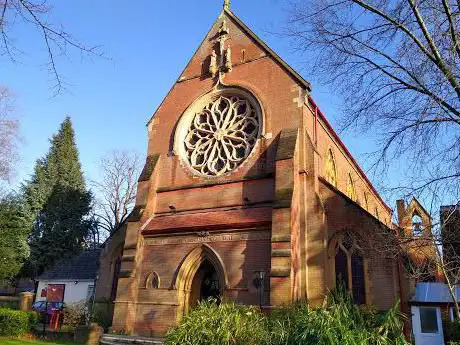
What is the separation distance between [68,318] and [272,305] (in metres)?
12.3

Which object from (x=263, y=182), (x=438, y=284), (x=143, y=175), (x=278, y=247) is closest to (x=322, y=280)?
(x=278, y=247)

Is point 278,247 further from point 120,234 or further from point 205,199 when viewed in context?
point 120,234

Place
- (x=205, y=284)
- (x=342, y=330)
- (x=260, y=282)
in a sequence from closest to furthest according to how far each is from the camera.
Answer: (x=342, y=330)
(x=260, y=282)
(x=205, y=284)

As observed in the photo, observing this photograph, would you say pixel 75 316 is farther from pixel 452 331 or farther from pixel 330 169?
pixel 452 331

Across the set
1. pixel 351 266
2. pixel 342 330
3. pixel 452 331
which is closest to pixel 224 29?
pixel 351 266

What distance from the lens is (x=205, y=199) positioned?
17.7m

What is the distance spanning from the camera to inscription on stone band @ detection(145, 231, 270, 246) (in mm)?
15454

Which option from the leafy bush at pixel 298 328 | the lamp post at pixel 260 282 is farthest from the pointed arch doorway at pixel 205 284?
the leafy bush at pixel 298 328

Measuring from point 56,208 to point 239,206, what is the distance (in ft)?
84.1

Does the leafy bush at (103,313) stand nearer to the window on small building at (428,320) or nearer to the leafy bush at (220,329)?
the leafy bush at (220,329)

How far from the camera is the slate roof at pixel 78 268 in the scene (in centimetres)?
2858

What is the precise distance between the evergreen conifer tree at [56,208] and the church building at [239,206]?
2027cm

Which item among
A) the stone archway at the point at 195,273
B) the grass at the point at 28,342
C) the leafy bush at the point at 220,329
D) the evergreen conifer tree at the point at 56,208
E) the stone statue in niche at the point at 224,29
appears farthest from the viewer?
the evergreen conifer tree at the point at 56,208

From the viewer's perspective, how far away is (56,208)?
36.9 meters
